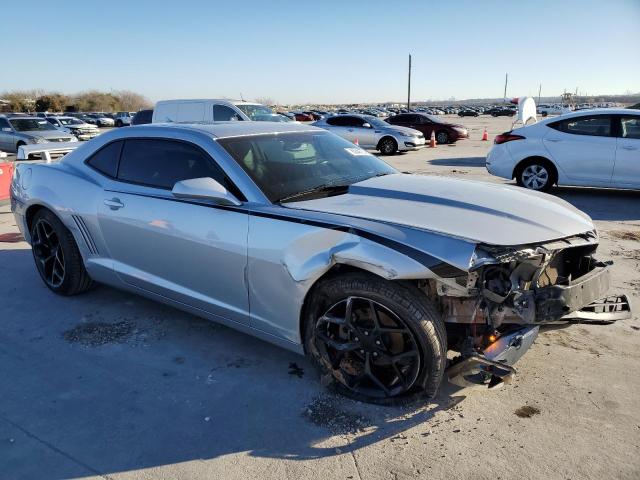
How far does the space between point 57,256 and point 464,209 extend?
3582 mm

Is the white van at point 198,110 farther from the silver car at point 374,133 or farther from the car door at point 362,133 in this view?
the car door at point 362,133

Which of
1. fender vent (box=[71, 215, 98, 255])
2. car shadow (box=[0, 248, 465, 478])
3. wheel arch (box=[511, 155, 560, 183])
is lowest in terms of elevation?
car shadow (box=[0, 248, 465, 478])

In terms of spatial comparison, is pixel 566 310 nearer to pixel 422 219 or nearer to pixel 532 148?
pixel 422 219

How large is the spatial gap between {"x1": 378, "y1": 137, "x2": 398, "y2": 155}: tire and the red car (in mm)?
5302

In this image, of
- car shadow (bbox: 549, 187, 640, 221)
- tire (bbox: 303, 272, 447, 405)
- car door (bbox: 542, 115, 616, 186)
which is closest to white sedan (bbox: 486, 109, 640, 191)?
car door (bbox: 542, 115, 616, 186)

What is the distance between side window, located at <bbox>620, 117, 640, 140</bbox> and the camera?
27.1 feet

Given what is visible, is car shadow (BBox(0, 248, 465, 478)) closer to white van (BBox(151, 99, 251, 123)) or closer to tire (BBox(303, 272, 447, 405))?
tire (BBox(303, 272, 447, 405))

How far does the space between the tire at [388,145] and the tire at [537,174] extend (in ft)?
27.7

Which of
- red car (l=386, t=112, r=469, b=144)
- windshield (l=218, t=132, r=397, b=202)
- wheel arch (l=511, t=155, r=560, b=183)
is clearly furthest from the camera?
red car (l=386, t=112, r=469, b=144)

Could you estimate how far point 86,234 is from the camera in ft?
13.6

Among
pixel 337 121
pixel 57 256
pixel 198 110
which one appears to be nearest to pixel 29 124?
pixel 198 110

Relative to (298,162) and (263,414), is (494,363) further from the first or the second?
(298,162)

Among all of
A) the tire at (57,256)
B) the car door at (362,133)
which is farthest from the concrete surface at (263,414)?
the car door at (362,133)

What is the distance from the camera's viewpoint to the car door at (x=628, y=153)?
819 cm
